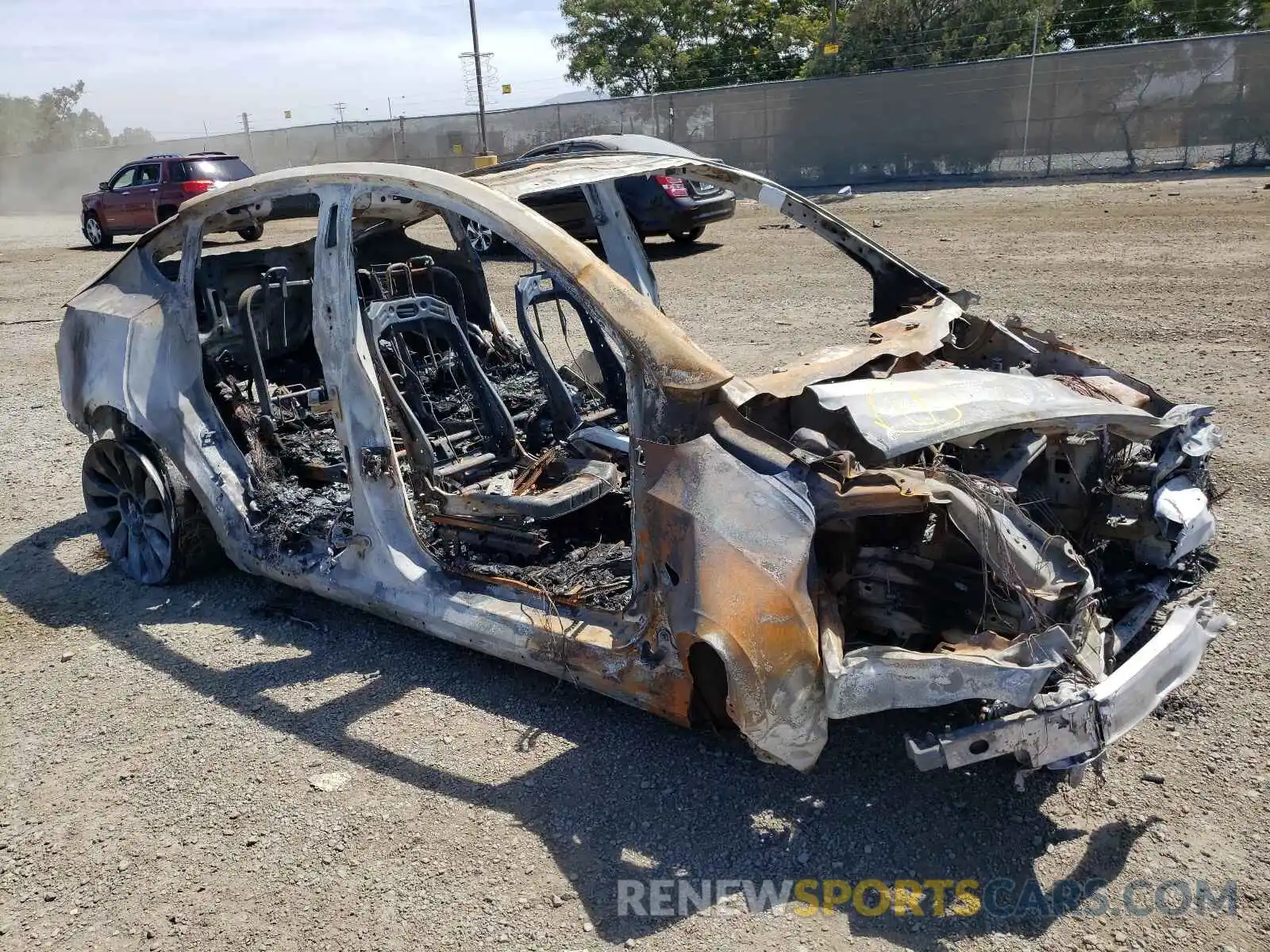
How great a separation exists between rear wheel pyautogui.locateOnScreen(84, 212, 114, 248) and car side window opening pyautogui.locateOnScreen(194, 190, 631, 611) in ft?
55.9

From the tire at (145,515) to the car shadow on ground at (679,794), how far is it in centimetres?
72

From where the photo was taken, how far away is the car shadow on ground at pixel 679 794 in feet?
8.74

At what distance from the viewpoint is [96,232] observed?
64.9 feet

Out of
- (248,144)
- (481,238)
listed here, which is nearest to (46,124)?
(248,144)

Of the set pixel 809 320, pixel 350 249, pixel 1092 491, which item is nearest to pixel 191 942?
pixel 350 249

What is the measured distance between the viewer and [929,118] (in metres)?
20.7

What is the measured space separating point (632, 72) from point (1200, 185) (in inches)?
1030

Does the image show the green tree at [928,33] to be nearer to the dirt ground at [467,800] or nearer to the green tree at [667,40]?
the green tree at [667,40]

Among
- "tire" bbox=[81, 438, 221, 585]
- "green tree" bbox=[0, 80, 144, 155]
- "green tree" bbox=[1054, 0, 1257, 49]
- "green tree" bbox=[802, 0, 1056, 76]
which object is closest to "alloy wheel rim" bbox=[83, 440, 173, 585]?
"tire" bbox=[81, 438, 221, 585]

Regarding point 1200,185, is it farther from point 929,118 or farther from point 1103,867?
point 1103,867

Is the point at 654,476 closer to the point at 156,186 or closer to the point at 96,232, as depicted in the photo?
the point at 156,186

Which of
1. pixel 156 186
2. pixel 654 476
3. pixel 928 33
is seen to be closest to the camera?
pixel 654 476

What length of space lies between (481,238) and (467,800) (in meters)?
7.02

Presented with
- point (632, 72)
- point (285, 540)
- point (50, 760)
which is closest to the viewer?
point (50, 760)
